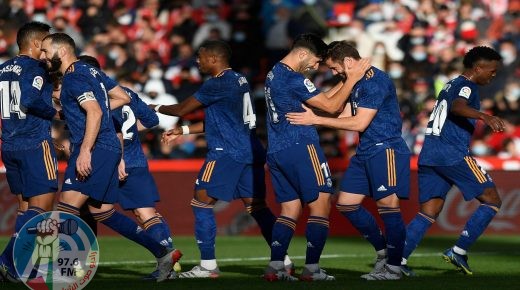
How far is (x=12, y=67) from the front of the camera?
38.8 feet

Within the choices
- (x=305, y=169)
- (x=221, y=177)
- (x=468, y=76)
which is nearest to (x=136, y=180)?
(x=221, y=177)

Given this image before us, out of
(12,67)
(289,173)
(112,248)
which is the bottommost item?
(112,248)

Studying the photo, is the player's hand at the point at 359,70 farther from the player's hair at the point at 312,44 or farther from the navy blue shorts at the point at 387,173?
the navy blue shorts at the point at 387,173

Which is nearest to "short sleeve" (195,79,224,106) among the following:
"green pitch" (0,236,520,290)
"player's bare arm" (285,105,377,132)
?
"player's bare arm" (285,105,377,132)

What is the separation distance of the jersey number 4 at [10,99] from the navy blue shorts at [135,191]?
4.32 feet

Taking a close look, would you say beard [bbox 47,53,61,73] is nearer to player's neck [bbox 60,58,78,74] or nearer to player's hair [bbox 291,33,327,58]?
player's neck [bbox 60,58,78,74]

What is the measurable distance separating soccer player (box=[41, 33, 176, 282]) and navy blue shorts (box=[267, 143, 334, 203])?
157 centimetres

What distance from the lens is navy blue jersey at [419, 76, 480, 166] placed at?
12492 mm

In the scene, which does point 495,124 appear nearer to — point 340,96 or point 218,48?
point 340,96

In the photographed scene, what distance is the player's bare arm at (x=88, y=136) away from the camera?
417 inches

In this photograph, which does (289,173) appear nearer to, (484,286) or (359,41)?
(484,286)

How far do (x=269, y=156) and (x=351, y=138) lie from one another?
8.26 metres

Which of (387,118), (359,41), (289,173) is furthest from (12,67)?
(359,41)

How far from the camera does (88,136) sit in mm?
10602
